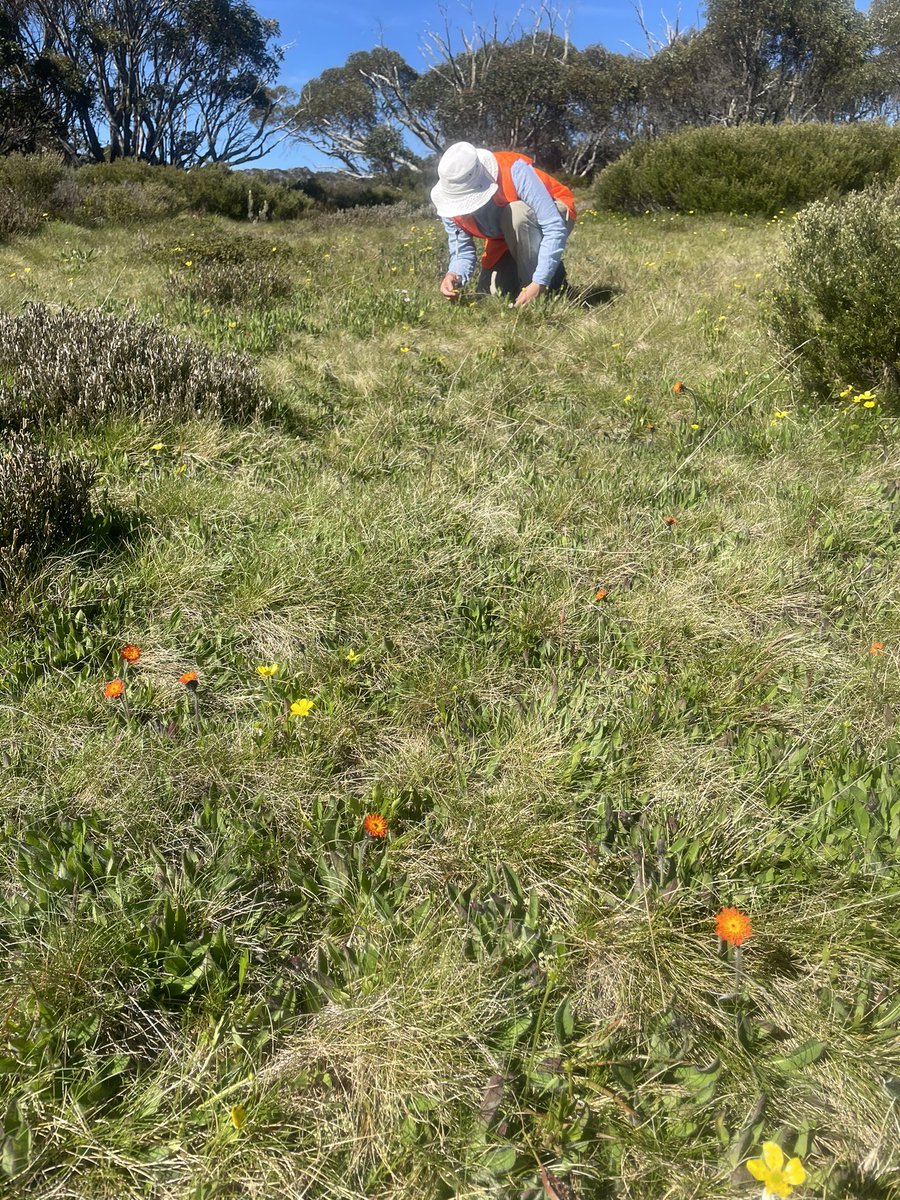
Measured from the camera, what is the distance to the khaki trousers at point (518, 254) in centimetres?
679

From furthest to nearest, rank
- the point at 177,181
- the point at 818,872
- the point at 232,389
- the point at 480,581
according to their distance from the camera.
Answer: the point at 177,181 → the point at 232,389 → the point at 480,581 → the point at 818,872

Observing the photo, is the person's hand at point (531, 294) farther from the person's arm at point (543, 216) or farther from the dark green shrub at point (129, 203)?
the dark green shrub at point (129, 203)

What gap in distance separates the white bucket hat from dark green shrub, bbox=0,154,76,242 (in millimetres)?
7249

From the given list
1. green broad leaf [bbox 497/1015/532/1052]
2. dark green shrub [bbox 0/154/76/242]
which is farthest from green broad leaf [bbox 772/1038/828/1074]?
dark green shrub [bbox 0/154/76/242]

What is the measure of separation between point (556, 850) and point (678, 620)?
1.20 meters

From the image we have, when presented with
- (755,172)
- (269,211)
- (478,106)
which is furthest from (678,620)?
(478,106)

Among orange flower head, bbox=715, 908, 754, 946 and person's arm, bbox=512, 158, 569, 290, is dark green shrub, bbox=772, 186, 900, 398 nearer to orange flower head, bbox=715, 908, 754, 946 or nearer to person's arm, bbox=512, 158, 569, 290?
person's arm, bbox=512, 158, 569, 290

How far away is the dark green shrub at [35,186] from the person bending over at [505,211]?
718 centimetres

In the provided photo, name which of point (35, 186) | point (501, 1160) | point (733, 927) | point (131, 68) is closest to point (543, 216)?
point (733, 927)

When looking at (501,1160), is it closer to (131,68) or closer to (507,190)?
(507,190)

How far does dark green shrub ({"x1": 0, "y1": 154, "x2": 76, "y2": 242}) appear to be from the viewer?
1143 cm

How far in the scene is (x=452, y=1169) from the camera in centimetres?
145

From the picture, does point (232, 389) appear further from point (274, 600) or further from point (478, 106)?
point (478, 106)

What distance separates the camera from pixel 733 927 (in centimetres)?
171
